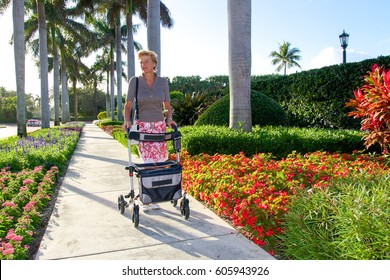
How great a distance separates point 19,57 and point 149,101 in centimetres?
1274

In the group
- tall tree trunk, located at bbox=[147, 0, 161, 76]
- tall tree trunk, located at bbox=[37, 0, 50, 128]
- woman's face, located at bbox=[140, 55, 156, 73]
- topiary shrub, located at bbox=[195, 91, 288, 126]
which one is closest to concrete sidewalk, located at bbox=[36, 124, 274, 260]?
woman's face, located at bbox=[140, 55, 156, 73]

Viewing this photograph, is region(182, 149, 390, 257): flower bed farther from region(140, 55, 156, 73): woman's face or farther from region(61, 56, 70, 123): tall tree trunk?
region(61, 56, 70, 123): tall tree trunk

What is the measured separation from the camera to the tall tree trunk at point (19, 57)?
14031 millimetres

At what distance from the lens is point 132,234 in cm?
355

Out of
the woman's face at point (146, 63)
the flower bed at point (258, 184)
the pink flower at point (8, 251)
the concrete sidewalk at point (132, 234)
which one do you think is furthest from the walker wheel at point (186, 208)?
the pink flower at point (8, 251)

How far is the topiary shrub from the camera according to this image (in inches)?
361

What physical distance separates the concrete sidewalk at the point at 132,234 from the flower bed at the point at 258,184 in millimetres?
175

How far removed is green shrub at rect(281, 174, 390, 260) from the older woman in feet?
6.36

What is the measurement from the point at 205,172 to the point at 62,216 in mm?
2217

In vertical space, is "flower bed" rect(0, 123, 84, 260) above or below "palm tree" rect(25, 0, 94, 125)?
below

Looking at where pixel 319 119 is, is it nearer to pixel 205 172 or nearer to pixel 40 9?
pixel 205 172

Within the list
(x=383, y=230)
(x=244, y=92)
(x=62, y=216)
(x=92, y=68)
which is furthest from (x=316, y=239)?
(x=92, y=68)

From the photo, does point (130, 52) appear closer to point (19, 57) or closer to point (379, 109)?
point (19, 57)

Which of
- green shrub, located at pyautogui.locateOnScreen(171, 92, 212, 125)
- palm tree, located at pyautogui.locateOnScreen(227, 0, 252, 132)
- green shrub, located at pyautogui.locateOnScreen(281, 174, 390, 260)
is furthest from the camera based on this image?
green shrub, located at pyautogui.locateOnScreen(171, 92, 212, 125)
